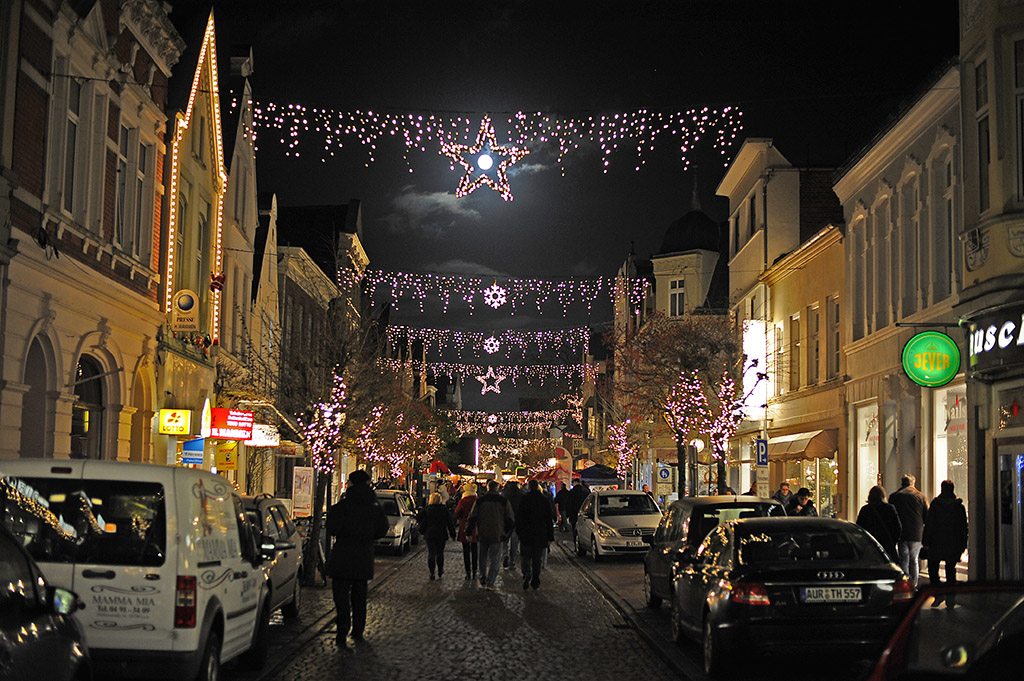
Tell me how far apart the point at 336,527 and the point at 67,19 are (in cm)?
980

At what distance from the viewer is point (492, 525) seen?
21203 millimetres

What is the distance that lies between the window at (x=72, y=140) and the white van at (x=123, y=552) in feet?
38.1

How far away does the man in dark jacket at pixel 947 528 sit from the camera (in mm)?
16797

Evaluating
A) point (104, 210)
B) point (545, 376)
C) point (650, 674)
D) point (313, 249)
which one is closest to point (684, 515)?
point (650, 674)

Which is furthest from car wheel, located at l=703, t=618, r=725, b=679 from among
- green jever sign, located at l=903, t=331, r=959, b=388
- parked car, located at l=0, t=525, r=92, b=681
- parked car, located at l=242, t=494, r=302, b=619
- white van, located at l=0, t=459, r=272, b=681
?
green jever sign, located at l=903, t=331, r=959, b=388

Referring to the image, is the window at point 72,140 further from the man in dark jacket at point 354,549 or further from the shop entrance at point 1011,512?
the shop entrance at point 1011,512

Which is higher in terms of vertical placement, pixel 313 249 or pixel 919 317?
pixel 313 249

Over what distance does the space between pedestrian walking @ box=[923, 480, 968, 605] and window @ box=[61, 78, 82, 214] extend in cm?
1396

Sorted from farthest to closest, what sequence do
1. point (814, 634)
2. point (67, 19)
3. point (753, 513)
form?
point (67, 19) → point (753, 513) → point (814, 634)

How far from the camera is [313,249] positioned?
56.9 metres

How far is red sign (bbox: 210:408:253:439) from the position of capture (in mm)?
28188

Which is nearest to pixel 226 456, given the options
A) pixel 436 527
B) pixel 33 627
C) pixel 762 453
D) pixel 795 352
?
pixel 436 527

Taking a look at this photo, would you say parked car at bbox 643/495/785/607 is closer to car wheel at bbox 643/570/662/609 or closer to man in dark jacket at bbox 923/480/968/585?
car wheel at bbox 643/570/662/609

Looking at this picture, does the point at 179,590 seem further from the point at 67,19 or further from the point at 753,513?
the point at 67,19
